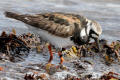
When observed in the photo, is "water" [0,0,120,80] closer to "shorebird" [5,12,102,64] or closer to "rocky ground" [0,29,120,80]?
"rocky ground" [0,29,120,80]

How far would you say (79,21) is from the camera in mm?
5621

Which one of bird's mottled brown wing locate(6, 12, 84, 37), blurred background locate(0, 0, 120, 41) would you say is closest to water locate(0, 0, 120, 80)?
blurred background locate(0, 0, 120, 41)

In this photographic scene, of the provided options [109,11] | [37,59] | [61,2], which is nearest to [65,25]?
[37,59]

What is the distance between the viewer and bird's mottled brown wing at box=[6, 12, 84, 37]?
554 centimetres

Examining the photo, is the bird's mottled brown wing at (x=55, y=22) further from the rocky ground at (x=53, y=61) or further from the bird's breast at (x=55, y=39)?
the rocky ground at (x=53, y=61)

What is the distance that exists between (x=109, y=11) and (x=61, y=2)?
2.08m

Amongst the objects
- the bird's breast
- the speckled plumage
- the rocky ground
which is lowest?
the rocky ground

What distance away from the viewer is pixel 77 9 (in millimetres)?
10680

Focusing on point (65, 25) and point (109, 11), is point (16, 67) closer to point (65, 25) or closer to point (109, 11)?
point (65, 25)

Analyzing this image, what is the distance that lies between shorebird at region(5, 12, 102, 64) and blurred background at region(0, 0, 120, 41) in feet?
6.37

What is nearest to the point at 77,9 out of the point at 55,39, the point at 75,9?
the point at 75,9

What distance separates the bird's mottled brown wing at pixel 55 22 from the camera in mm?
5535

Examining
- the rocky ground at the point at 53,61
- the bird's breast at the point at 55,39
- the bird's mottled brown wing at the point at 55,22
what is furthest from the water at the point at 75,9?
the bird's breast at the point at 55,39

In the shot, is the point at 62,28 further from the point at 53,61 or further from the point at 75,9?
the point at 75,9
